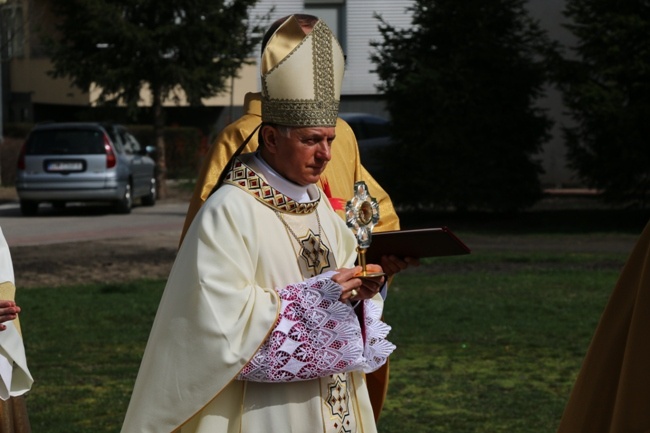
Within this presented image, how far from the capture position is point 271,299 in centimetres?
423

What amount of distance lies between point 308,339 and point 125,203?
20.9 m

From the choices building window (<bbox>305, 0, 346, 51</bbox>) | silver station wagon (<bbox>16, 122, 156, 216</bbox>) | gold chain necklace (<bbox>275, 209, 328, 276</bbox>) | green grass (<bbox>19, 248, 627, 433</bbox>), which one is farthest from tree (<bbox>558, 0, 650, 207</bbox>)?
building window (<bbox>305, 0, 346, 51</bbox>)

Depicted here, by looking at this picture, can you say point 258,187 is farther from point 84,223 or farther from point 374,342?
point 84,223

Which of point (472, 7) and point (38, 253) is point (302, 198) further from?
point (472, 7)

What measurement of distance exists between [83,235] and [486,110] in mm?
6877

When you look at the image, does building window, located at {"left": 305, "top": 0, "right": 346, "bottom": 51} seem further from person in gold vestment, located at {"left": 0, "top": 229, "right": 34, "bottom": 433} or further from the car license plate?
person in gold vestment, located at {"left": 0, "top": 229, "right": 34, "bottom": 433}

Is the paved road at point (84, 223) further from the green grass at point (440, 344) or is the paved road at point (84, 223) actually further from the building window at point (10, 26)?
the green grass at point (440, 344)

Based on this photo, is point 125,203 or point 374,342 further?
point 125,203

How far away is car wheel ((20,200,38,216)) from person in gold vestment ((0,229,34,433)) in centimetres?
1909

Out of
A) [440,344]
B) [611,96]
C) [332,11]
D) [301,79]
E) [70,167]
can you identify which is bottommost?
[440,344]

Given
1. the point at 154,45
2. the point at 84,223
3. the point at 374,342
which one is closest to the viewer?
the point at 374,342

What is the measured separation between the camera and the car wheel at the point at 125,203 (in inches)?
973

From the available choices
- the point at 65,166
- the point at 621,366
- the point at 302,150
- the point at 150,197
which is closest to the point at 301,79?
the point at 302,150

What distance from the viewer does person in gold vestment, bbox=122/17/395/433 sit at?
13.7 feet
